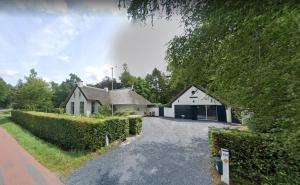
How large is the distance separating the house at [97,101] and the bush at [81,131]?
13.4 metres

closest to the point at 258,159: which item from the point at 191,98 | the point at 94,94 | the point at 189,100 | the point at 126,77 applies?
the point at 191,98

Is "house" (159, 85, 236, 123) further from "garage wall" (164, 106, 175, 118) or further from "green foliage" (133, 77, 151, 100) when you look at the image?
"green foliage" (133, 77, 151, 100)

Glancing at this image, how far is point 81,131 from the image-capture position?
983cm

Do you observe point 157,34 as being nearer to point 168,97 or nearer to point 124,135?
point 124,135

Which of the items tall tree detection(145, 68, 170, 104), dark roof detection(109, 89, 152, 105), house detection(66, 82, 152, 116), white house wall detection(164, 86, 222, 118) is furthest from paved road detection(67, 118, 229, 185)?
tall tree detection(145, 68, 170, 104)

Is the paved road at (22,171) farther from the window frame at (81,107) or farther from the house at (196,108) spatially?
the house at (196,108)

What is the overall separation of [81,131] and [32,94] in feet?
79.9

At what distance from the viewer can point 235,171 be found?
5973 millimetres

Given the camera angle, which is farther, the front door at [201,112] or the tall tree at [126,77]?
the tall tree at [126,77]

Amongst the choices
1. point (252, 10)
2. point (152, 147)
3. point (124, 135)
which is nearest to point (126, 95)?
point (124, 135)

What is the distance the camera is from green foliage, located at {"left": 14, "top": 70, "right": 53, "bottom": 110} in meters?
29.1

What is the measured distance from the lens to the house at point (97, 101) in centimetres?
2784

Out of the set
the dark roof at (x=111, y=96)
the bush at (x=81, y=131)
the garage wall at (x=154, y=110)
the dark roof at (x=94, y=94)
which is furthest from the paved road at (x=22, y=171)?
the garage wall at (x=154, y=110)

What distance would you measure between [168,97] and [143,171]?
36.9 metres
